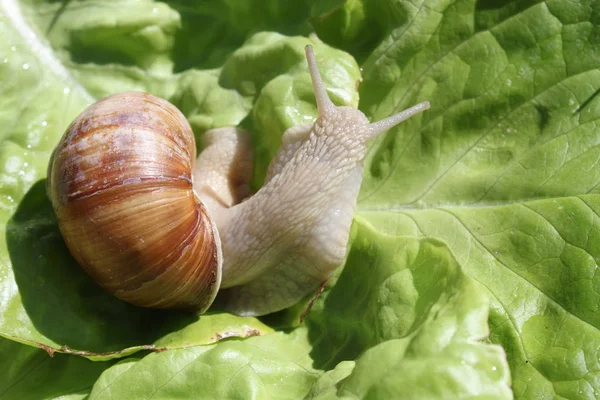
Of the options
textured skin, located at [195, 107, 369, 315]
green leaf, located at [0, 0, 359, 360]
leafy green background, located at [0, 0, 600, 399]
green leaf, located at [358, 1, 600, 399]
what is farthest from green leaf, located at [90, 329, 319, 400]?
green leaf, located at [358, 1, 600, 399]

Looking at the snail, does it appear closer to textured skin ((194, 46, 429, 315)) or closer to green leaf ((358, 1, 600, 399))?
textured skin ((194, 46, 429, 315))

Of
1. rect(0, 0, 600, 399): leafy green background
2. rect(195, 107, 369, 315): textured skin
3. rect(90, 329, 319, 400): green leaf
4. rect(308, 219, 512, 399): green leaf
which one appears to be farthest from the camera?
rect(195, 107, 369, 315): textured skin

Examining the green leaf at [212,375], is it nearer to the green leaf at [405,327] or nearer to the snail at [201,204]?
the green leaf at [405,327]

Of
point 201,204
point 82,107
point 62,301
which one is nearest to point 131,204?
point 201,204

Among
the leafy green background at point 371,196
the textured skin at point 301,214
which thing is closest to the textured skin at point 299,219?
the textured skin at point 301,214

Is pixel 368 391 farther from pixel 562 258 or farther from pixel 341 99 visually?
pixel 341 99
